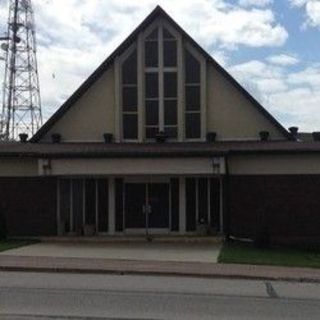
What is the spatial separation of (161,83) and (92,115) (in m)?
3.31

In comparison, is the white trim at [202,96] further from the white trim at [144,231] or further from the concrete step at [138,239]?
the concrete step at [138,239]

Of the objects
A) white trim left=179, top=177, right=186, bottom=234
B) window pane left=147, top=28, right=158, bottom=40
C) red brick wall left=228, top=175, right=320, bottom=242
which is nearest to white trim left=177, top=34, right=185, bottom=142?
window pane left=147, top=28, right=158, bottom=40

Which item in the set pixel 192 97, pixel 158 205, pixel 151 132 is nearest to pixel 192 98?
pixel 192 97

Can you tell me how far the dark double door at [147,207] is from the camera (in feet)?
105

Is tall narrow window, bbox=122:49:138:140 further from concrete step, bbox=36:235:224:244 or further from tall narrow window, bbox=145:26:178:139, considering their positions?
concrete step, bbox=36:235:224:244

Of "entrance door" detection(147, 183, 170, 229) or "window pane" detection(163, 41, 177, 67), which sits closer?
"entrance door" detection(147, 183, 170, 229)

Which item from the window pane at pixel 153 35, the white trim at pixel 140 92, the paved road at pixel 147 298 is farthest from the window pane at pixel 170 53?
the paved road at pixel 147 298

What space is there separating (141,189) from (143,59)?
19.8 feet

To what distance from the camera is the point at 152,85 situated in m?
34.8

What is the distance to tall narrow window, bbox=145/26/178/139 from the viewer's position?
34688 millimetres

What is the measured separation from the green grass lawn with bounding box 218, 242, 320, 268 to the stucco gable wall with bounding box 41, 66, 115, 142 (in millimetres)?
8944

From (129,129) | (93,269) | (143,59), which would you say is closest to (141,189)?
(129,129)

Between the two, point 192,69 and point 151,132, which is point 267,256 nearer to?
point 151,132

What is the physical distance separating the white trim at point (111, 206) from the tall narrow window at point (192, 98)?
14.5 ft
